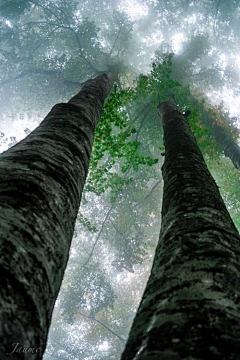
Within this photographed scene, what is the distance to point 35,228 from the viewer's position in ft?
4.28

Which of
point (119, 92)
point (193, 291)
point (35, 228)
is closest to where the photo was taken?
point (193, 291)

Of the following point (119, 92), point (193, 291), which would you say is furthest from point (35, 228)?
point (119, 92)

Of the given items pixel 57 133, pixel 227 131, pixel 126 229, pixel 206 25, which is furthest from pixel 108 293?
pixel 206 25

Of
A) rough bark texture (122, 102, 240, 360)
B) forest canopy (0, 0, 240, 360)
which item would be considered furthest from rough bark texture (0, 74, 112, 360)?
forest canopy (0, 0, 240, 360)

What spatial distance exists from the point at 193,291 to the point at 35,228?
0.74 meters

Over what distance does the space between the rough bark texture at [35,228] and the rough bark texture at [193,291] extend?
386mm

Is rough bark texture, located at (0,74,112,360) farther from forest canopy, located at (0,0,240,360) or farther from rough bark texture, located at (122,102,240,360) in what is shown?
forest canopy, located at (0,0,240,360)

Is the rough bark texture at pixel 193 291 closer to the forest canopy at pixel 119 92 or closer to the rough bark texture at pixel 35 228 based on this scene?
the rough bark texture at pixel 35 228

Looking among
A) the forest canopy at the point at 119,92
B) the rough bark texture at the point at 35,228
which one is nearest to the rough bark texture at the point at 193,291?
the rough bark texture at the point at 35,228

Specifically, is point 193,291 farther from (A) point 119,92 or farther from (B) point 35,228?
(A) point 119,92

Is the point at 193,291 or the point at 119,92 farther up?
the point at 119,92

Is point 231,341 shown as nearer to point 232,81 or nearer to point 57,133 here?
point 57,133

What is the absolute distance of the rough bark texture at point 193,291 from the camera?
3.02 feet

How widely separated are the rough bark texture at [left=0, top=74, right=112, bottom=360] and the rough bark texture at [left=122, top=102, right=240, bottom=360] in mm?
386
